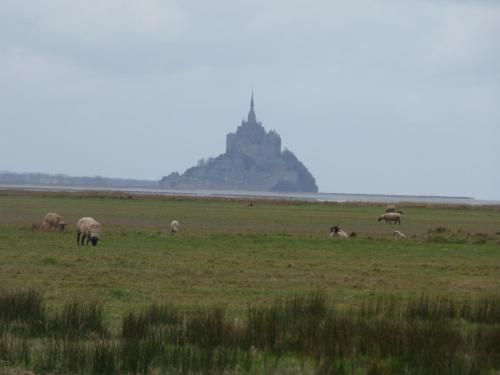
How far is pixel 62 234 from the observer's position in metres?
32.7

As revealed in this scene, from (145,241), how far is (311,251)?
Answer: 6.71 meters

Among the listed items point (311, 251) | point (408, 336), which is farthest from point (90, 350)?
point (311, 251)

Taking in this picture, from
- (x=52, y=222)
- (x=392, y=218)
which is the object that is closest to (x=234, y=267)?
(x=52, y=222)

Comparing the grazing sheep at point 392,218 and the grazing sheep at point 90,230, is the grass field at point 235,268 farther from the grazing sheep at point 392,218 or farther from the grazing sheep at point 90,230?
the grazing sheep at point 392,218

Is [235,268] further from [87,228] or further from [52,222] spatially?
[52,222]

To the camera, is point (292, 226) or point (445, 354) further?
point (292, 226)

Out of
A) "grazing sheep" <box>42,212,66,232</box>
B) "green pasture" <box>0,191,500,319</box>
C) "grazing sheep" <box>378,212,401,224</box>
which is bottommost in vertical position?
"green pasture" <box>0,191,500,319</box>

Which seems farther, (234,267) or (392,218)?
(392,218)

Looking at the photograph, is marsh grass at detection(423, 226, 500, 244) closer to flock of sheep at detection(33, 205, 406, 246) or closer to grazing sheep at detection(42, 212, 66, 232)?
flock of sheep at detection(33, 205, 406, 246)

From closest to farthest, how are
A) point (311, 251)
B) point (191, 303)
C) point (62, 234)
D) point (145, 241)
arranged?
point (191, 303)
point (311, 251)
point (145, 241)
point (62, 234)

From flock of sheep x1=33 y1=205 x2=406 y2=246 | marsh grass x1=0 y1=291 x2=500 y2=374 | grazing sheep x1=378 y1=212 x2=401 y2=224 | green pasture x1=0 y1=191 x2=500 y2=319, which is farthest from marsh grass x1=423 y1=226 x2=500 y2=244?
marsh grass x1=0 y1=291 x2=500 y2=374

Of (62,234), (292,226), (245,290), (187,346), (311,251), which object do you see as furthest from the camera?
(292,226)

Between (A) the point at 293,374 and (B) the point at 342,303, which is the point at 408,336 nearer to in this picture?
(A) the point at 293,374

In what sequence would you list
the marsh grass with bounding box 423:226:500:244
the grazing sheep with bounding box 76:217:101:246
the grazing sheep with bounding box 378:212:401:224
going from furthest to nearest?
1. the grazing sheep with bounding box 378:212:401:224
2. the marsh grass with bounding box 423:226:500:244
3. the grazing sheep with bounding box 76:217:101:246
